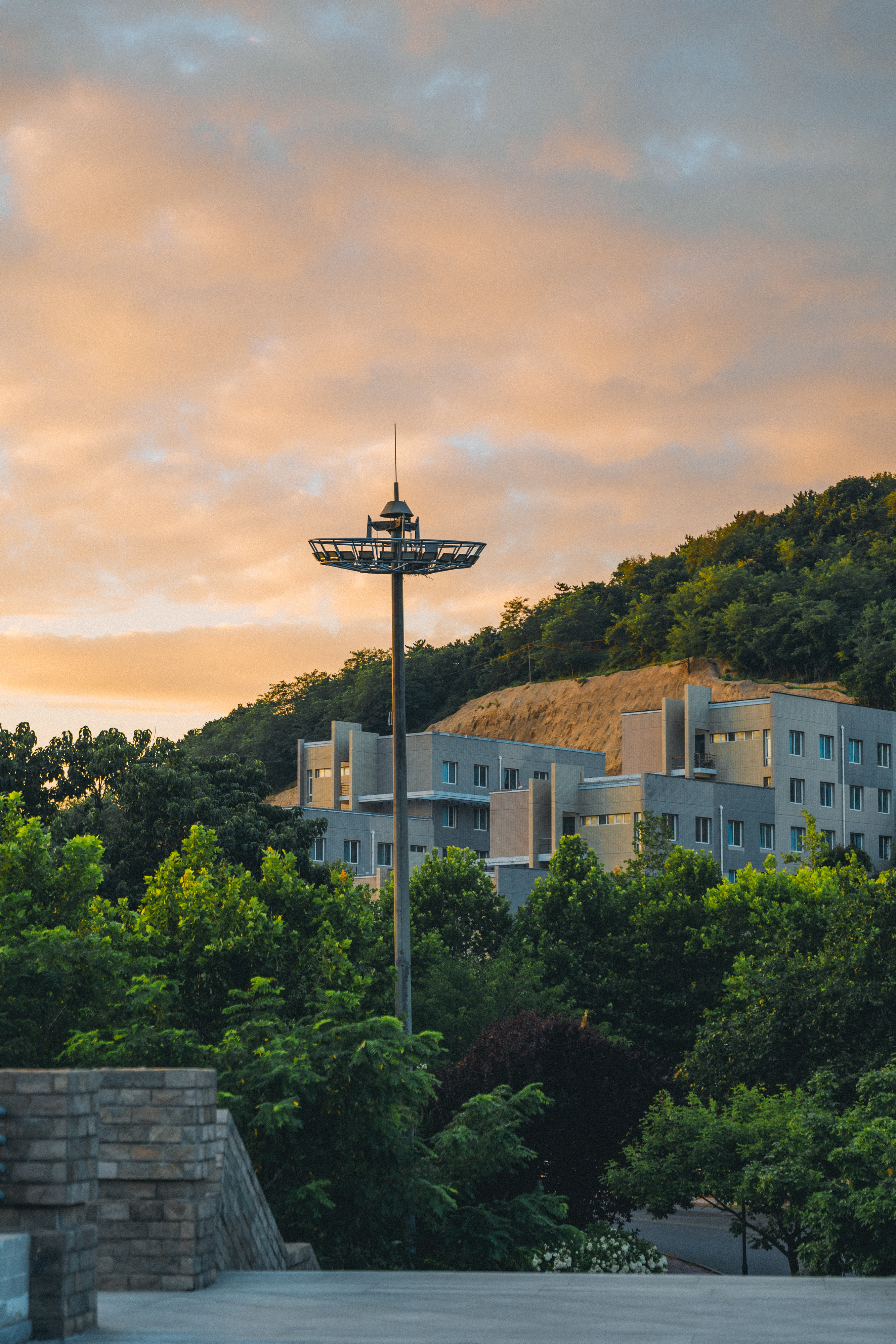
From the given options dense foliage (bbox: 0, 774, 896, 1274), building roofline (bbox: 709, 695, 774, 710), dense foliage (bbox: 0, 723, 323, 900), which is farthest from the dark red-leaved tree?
building roofline (bbox: 709, 695, 774, 710)

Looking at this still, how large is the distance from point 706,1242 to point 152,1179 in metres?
31.0

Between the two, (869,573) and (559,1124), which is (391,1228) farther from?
(869,573)

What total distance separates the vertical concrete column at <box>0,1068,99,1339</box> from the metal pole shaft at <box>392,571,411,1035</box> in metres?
14.3

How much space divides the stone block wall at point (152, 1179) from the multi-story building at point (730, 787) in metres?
65.9

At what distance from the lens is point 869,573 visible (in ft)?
376

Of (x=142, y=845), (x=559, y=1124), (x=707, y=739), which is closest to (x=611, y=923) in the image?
(x=142, y=845)

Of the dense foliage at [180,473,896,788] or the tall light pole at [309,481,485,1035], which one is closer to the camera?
the tall light pole at [309,481,485,1035]

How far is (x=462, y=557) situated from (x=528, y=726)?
92.9 m

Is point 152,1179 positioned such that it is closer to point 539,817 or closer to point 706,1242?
point 706,1242

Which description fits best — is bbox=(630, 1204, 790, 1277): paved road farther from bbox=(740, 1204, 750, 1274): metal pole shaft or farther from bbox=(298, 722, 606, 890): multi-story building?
bbox=(298, 722, 606, 890): multi-story building

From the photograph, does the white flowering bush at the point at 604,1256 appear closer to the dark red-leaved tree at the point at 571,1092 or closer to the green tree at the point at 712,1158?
the green tree at the point at 712,1158

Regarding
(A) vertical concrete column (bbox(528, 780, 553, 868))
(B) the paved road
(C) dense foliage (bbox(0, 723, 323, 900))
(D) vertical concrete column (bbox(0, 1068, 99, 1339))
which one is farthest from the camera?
(A) vertical concrete column (bbox(528, 780, 553, 868))

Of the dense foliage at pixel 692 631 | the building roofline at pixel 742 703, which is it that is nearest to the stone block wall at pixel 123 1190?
the building roofline at pixel 742 703

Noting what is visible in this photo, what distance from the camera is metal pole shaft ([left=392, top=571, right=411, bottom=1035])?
79.5 feet
